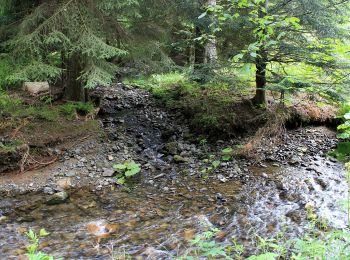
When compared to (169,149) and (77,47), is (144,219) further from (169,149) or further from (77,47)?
(77,47)

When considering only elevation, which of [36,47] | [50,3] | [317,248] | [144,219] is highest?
[50,3]

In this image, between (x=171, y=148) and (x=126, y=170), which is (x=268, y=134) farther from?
(x=126, y=170)

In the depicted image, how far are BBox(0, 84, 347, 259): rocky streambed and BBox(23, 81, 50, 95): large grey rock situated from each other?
7.01ft

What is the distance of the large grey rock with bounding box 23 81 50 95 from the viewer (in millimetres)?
9264

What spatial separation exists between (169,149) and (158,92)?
4201mm

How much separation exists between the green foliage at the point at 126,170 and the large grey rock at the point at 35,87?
398 cm

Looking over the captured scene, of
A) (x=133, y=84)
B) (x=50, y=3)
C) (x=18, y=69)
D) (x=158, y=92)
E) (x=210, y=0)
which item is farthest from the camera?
(x=133, y=84)

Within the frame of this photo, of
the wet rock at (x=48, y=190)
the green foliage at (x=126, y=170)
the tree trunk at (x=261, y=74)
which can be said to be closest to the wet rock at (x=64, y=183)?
the wet rock at (x=48, y=190)

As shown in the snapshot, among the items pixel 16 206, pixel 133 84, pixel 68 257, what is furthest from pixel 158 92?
pixel 68 257

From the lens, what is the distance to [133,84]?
541 inches

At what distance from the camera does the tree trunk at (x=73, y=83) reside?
8.66m

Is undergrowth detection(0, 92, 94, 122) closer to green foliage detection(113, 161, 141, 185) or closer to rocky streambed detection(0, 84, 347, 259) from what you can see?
rocky streambed detection(0, 84, 347, 259)

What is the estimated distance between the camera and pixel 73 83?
29.1 ft

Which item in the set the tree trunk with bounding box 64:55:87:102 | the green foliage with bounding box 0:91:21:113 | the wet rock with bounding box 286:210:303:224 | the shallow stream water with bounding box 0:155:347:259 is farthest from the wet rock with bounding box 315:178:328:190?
the green foliage with bounding box 0:91:21:113
